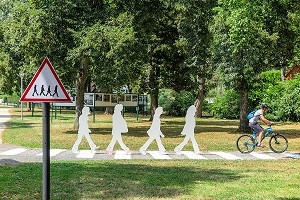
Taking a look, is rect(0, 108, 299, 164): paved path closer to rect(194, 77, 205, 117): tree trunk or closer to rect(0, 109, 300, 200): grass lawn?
rect(0, 109, 300, 200): grass lawn

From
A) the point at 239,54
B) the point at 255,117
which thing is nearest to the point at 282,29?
the point at 239,54

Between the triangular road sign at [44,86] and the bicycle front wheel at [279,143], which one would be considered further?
the bicycle front wheel at [279,143]

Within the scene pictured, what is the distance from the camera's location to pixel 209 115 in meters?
50.6

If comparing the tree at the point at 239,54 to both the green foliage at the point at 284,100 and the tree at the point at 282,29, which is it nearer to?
the tree at the point at 282,29

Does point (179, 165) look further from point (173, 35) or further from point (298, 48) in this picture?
point (173, 35)

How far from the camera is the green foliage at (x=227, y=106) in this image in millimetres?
45931

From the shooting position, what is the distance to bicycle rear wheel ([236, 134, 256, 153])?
1731 cm

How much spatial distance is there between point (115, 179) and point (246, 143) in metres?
7.82

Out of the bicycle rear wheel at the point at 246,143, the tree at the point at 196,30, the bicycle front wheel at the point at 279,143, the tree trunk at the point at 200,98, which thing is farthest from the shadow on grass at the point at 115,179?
the tree trunk at the point at 200,98

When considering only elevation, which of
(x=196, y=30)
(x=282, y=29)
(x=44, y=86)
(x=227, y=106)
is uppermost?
(x=196, y=30)

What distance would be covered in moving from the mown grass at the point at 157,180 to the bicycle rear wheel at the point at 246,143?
120 inches

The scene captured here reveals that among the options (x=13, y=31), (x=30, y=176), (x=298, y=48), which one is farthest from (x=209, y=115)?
(x=30, y=176)

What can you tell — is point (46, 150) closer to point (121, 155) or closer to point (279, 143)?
point (121, 155)

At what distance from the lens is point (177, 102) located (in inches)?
1996
